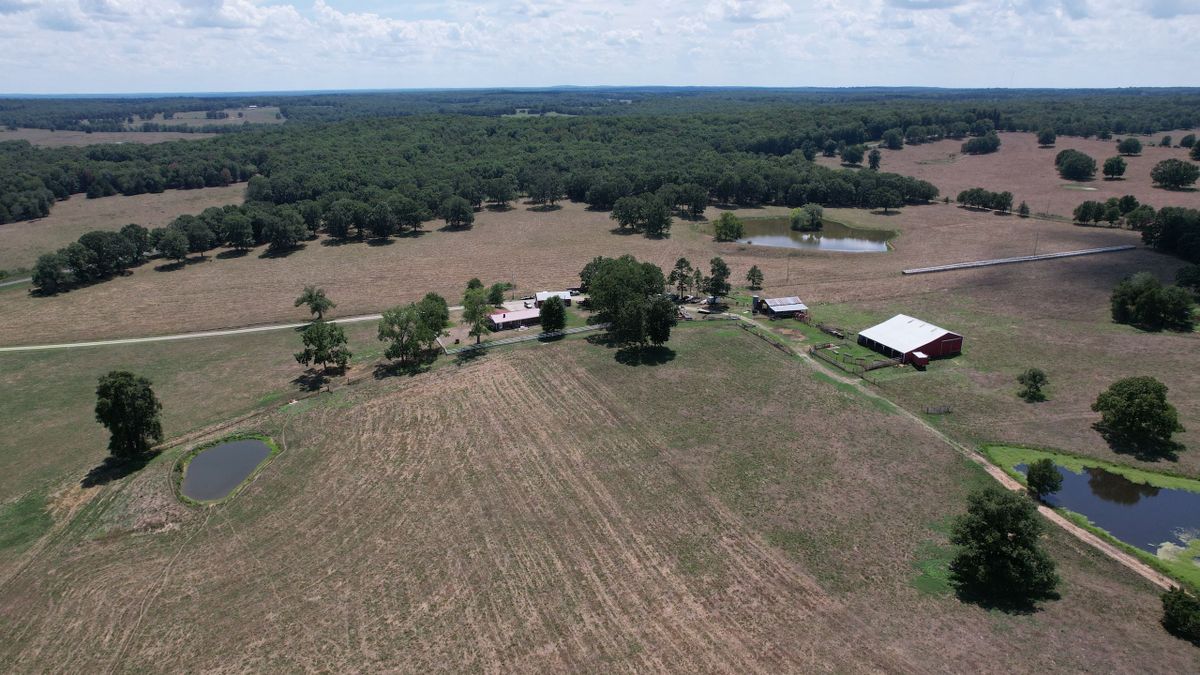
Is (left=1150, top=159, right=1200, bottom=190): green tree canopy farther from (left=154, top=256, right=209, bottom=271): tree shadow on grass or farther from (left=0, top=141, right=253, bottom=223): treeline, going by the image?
(left=0, top=141, right=253, bottom=223): treeline

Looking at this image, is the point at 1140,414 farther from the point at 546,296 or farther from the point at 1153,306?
the point at 546,296

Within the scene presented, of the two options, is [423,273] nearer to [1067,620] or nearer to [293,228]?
[293,228]

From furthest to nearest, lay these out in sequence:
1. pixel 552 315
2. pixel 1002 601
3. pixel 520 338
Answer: pixel 520 338 → pixel 552 315 → pixel 1002 601

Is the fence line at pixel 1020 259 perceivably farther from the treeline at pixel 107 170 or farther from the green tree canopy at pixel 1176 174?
the treeline at pixel 107 170

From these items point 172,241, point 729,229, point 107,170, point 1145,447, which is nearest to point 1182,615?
point 1145,447

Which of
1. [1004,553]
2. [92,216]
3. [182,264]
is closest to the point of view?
[1004,553]

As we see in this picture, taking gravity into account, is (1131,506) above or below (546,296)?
below

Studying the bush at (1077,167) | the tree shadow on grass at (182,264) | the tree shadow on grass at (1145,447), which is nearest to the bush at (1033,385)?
the tree shadow on grass at (1145,447)
